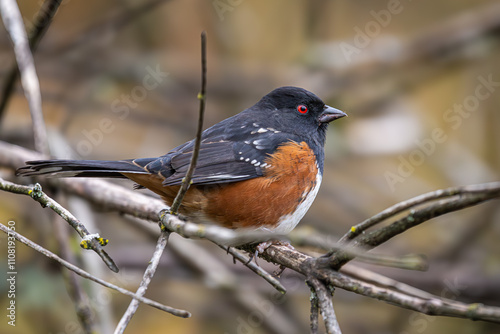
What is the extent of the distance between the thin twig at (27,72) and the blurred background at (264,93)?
506 mm

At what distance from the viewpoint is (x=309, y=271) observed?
5.52ft

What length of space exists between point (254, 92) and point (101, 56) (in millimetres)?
1652

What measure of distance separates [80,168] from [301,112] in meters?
1.46

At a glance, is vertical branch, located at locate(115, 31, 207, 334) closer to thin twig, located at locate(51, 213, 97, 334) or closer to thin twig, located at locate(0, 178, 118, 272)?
thin twig, located at locate(0, 178, 118, 272)

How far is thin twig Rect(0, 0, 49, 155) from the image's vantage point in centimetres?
278

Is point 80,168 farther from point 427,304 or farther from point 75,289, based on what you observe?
point 427,304

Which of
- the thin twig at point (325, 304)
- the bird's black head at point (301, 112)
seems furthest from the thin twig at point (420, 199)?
the bird's black head at point (301, 112)

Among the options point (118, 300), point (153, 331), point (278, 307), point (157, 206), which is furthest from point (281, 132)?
point (153, 331)

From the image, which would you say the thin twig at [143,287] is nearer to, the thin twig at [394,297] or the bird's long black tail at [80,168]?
the thin twig at [394,297]

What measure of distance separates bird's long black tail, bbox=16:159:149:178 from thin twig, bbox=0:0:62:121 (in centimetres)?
91

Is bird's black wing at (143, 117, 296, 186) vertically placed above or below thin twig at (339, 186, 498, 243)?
above

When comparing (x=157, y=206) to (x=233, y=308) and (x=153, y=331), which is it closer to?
(x=233, y=308)

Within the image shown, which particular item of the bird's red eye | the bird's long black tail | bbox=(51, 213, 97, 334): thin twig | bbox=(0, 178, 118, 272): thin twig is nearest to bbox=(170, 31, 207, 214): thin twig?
bbox=(0, 178, 118, 272): thin twig

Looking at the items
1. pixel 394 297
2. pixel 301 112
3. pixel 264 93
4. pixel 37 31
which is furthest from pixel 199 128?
pixel 264 93
